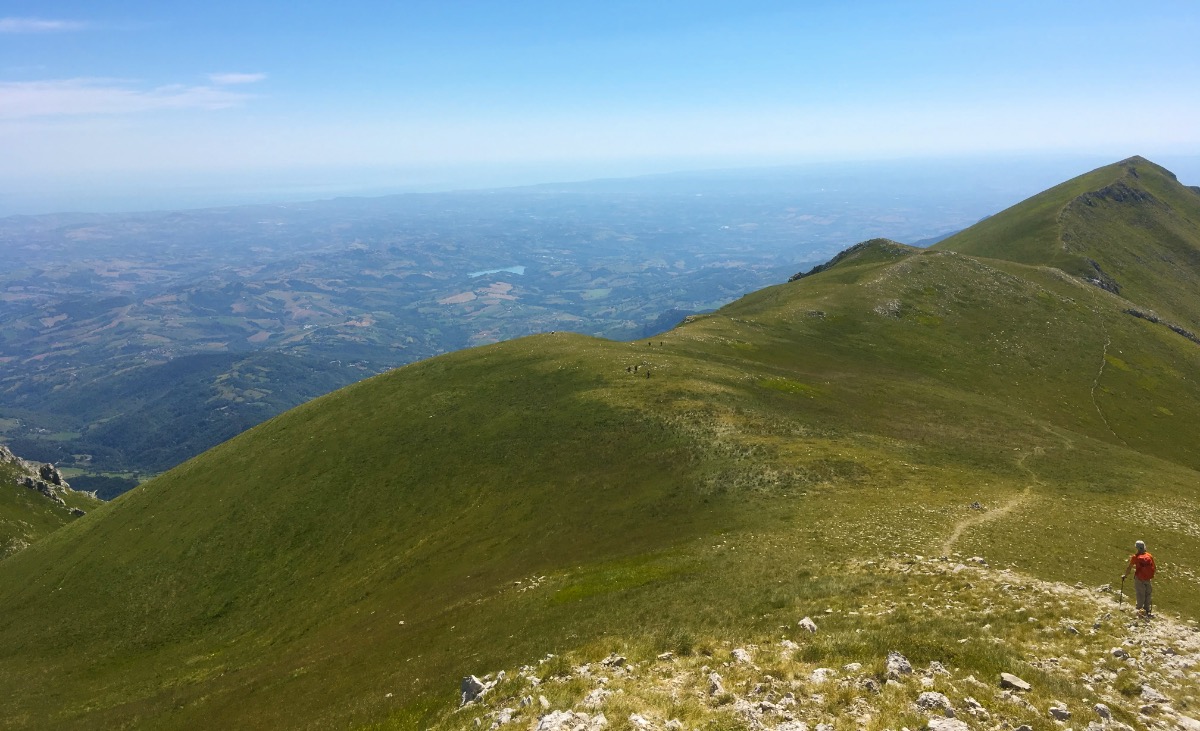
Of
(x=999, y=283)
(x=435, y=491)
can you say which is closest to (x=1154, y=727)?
(x=435, y=491)

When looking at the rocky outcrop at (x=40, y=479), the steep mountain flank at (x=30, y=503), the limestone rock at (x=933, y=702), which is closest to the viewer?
the limestone rock at (x=933, y=702)

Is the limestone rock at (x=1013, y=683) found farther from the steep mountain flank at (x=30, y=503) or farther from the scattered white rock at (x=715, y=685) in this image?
the steep mountain flank at (x=30, y=503)

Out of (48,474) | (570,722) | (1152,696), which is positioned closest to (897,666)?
(1152,696)

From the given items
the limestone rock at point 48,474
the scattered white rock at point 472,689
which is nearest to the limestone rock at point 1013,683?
the scattered white rock at point 472,689

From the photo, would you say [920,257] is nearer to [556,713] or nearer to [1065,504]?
[1065,504]

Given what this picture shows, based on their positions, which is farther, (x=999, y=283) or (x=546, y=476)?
(x=999, y=283)

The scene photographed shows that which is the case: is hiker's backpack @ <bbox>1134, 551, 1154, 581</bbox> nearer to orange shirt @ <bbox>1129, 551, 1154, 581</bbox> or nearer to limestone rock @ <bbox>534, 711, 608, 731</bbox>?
orange shirt @ <bbox>1129, 551, 1154, 581</bbox>

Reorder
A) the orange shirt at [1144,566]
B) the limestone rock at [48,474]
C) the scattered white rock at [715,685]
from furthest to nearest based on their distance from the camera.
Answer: the limestone rock at [48,474], the orange shirt at [1144,566], the scattered white rock at [715,685]
